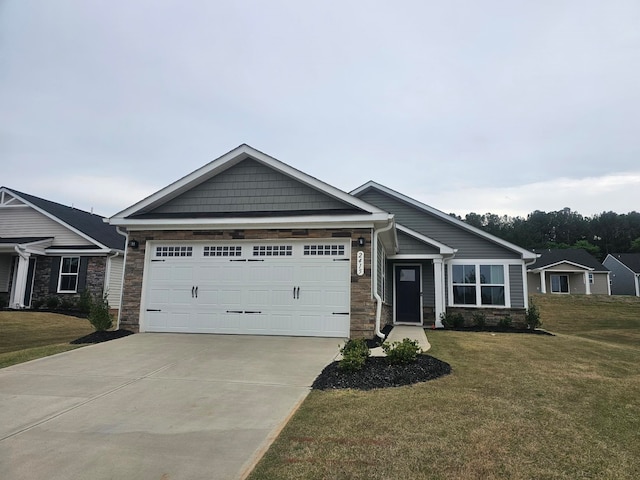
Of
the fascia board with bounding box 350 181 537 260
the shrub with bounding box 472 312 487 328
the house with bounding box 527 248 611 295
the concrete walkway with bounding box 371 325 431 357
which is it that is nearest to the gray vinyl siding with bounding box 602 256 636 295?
the house with bounding box 527 248 611 295

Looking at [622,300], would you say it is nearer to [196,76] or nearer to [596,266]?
[596,266]

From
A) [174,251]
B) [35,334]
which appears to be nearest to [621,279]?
[174,251]

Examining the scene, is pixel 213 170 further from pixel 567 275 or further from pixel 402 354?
pixel 567 275

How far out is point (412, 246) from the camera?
14938 millimetres

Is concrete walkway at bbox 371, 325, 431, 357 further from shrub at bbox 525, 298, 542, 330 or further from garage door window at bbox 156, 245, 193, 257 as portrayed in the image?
garage door window at bbox 156, 245, 193, 257

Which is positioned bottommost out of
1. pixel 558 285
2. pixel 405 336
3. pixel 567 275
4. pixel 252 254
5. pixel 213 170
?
pixel 405 336

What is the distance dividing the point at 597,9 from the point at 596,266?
3216 cm

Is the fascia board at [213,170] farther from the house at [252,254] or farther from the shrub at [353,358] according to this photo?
the shrub at [353,358]

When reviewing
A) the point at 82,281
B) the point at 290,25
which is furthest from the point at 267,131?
the point at 82,281

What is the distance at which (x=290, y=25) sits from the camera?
10977mm

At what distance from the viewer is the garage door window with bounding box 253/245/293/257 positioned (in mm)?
10289

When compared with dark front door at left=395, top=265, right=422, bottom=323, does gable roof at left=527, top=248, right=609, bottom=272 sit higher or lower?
higher

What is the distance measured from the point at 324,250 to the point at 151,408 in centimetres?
575

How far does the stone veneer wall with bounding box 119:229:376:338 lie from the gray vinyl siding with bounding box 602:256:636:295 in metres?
41.2
